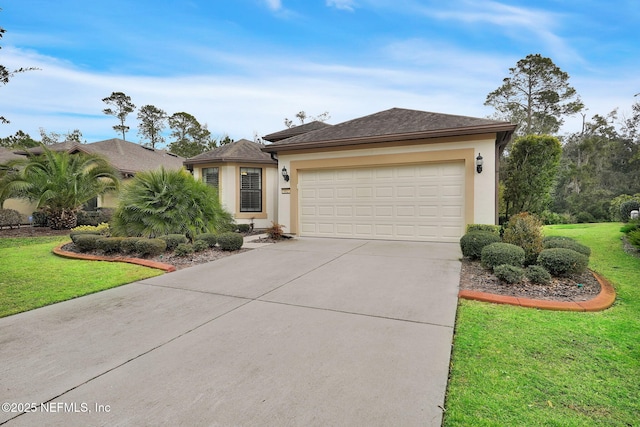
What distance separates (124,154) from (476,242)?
21.3 metres

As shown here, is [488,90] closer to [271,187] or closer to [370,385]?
[271,187]

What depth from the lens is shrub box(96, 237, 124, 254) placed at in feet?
23.5

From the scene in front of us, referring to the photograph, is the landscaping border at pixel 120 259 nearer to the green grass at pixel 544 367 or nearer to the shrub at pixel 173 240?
the shrub at pixel 173 240

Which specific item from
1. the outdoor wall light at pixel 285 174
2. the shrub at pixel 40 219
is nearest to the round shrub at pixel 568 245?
the outdoor wall light at pixel 285 174

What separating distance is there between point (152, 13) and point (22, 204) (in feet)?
42.1

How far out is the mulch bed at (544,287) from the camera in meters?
4.25

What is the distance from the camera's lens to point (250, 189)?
13.2m

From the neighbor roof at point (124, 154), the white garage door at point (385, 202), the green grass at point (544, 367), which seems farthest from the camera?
the neighbor roof at point (124, 154)

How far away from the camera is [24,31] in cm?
874

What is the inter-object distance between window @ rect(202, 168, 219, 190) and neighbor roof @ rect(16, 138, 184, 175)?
4988 mm

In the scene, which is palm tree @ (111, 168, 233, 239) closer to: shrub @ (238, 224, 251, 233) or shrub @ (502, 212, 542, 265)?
shrub @ (238, 224, 251, 233)

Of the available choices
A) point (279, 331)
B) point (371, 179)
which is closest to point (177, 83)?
point (371, 179)

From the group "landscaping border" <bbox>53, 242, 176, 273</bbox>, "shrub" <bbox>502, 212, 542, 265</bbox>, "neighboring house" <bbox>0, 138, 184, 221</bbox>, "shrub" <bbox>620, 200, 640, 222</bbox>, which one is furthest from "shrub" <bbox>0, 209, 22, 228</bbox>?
"shrub" <bbox>620, 200, 640, 222</bbox>

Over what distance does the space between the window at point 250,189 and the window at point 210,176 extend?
3.75ft
